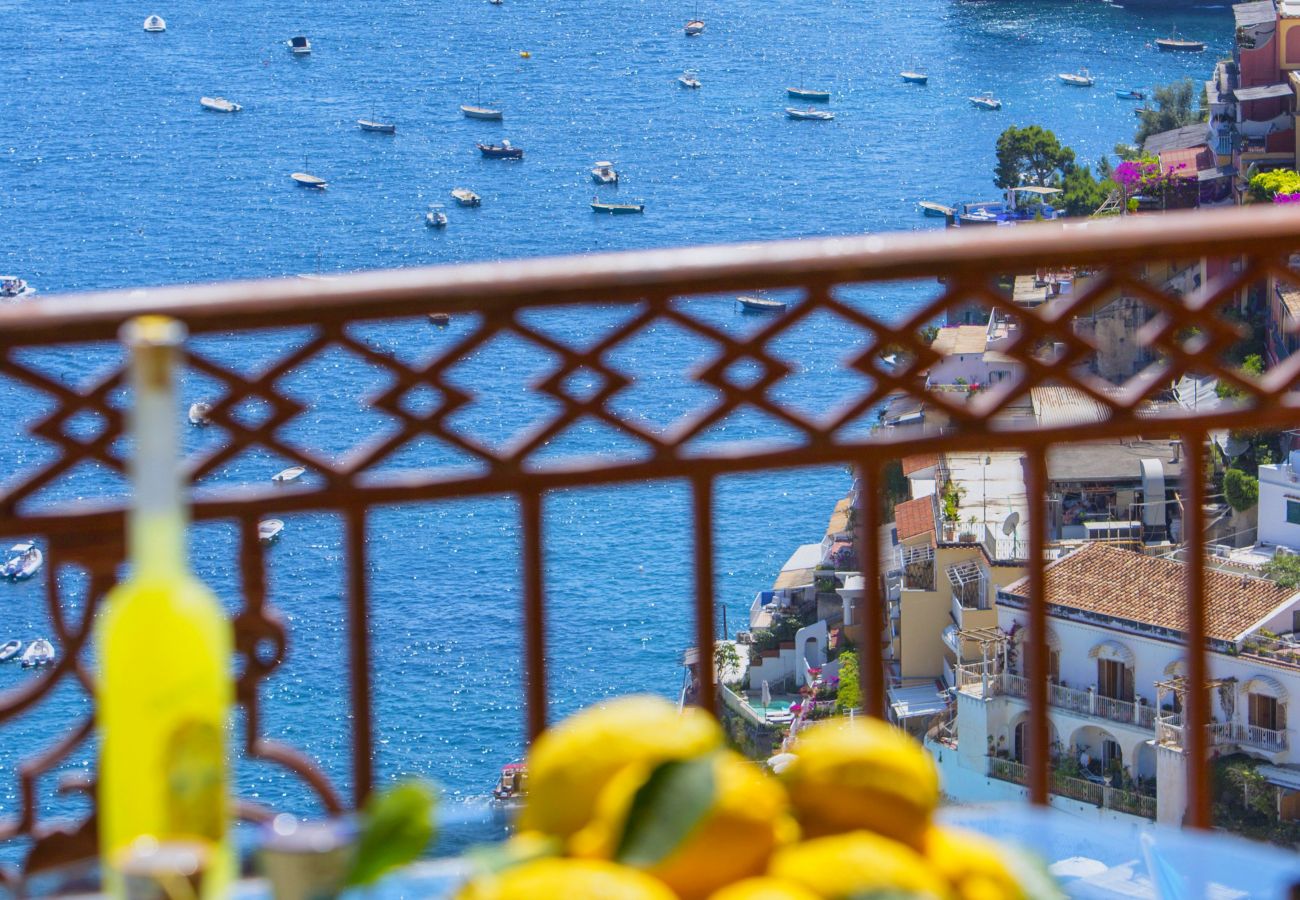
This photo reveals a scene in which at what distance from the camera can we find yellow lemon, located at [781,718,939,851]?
3.36ft

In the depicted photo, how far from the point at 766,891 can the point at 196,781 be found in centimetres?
28

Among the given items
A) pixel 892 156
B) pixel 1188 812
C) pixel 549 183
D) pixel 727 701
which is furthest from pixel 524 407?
pixel 1188 812

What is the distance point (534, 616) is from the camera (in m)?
1.90

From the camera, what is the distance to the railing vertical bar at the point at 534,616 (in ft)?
5.92

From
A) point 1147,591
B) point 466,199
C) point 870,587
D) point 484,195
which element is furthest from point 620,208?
point 870,587

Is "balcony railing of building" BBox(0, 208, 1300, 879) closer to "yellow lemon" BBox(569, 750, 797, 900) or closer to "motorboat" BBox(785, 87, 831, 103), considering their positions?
"yellow lemon" BBox(569, 750, 797, 900)

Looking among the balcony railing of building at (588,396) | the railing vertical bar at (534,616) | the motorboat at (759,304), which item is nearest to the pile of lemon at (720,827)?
the balcony railing of building at (588,396)

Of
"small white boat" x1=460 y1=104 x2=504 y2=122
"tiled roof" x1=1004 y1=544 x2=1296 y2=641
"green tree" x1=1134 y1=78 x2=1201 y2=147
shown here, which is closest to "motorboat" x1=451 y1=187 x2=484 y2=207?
"small white boat" x1=460 y1=104 x2=504 y2=122

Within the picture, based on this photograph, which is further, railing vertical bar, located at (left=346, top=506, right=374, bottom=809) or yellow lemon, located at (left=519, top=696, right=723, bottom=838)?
railing vertical bar, located at (left=346, top=506, right=374, bottom=809)

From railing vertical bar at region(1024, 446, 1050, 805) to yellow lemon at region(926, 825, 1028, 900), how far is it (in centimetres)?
87

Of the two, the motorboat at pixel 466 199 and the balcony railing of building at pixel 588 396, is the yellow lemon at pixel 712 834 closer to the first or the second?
the balcony railing of building at pixel 588 396

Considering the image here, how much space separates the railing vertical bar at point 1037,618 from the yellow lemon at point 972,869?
2.84 feet

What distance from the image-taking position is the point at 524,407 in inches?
1583

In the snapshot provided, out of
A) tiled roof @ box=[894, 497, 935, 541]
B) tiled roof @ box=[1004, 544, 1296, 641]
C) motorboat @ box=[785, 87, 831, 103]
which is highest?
motorboat @ box=[785, 87, 831, 103]
